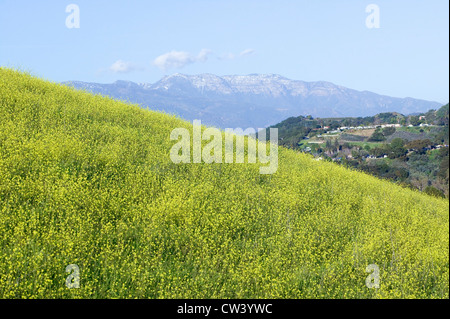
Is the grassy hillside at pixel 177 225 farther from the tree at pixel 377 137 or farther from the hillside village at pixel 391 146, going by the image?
the tree at pixel 377 137

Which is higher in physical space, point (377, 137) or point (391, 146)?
point (377, 137)

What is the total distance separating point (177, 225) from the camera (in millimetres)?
10086

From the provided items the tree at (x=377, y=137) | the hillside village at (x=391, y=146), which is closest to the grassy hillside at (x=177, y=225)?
the hillside village at (x=391, y=146)

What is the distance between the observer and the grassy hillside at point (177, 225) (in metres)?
7.60

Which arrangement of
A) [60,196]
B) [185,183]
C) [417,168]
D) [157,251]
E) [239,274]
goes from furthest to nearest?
[417,168]
[185,183]
[60,196]
[157,251]
[239,274]

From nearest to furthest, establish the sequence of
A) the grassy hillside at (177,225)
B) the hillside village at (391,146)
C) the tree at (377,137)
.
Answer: the grassy hillside at (177,225) → the hillside village at (391,146) → the tree at (377,137)

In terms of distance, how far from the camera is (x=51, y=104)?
1703cm

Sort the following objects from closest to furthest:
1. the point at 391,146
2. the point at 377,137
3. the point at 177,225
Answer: the point at 177,225 → the point at 391,146 → the point at 377,137

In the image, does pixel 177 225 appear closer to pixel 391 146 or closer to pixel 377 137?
pixel 391 146

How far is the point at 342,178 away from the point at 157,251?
11456 mm

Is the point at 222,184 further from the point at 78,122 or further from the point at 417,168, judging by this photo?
the point at 417,168

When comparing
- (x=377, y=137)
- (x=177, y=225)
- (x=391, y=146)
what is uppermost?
(x=377, y=137)

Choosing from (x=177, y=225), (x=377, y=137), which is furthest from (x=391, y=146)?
(x=177, y=225)
